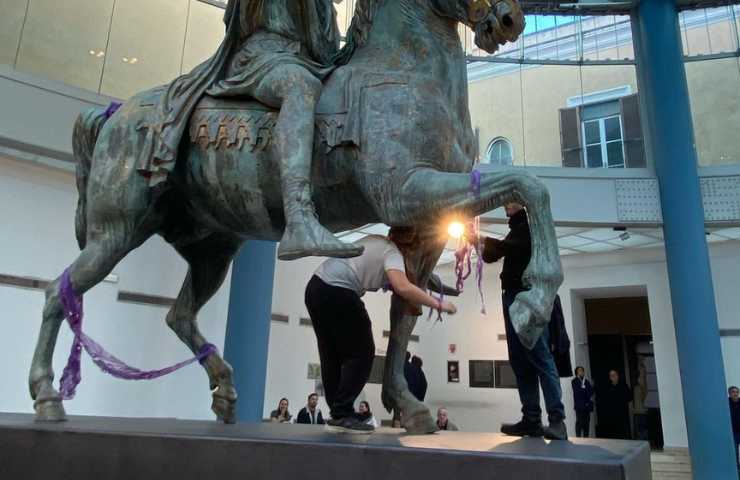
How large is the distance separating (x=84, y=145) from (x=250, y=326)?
19.5ft

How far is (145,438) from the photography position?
6.88 feet

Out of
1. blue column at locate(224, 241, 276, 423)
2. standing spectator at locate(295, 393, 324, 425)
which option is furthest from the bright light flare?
standing spectator at locate(295, 393, 324, 425)

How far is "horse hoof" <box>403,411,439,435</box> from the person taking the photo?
2.60 metres

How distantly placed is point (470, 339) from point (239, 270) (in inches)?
375

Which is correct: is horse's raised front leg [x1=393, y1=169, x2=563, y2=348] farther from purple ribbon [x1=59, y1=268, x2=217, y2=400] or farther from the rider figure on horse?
purple ribbon [x1=59, y1=268, x2=217, y2=400]

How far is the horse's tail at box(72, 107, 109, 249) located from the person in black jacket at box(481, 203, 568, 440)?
212cm

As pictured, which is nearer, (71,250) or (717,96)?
(71,250)

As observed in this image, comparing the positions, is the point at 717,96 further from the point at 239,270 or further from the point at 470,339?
the point at 239,270

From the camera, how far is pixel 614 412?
41.1 feet

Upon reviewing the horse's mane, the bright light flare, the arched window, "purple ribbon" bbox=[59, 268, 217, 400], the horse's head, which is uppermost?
the arched window

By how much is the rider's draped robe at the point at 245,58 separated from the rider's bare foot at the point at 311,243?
30.5 inches

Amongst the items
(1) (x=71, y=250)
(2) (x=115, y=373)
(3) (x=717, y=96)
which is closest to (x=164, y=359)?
(1) (x=71, y=250)

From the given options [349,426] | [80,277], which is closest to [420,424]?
[349,426]

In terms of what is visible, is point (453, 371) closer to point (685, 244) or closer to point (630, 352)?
point (630, 352)
